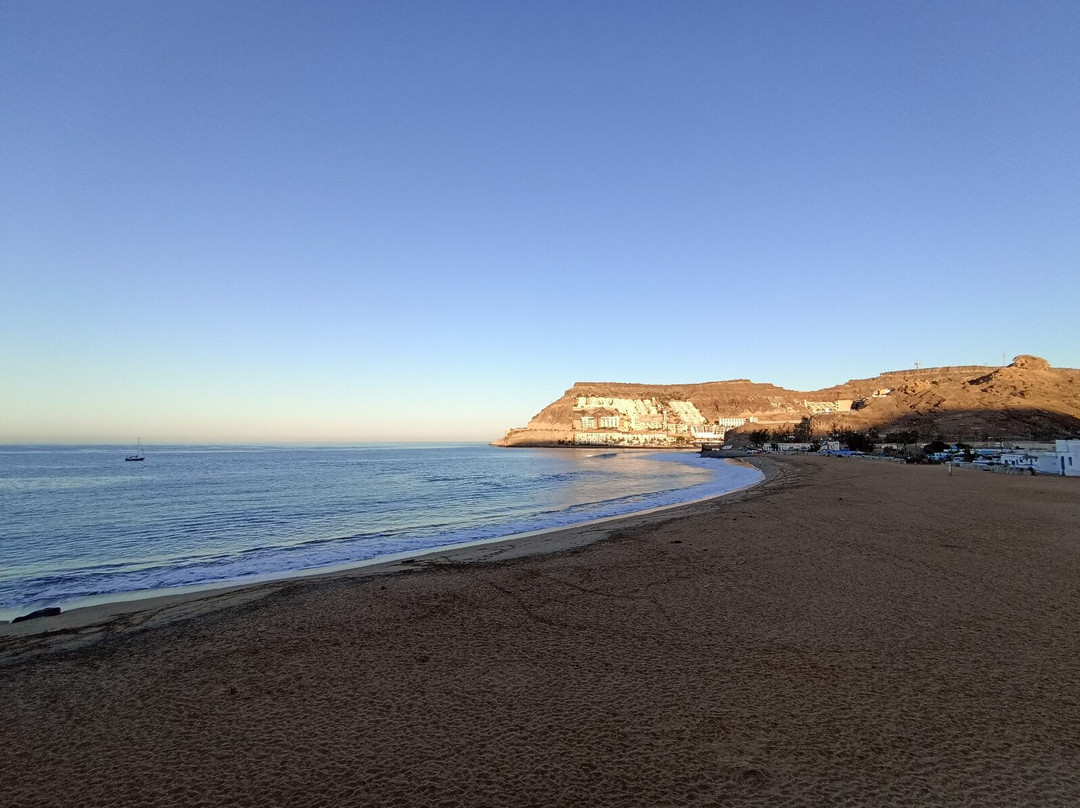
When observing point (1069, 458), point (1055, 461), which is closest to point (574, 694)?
point (1069, 458)

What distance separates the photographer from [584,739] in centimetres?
389

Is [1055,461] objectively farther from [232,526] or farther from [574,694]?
[232,526]

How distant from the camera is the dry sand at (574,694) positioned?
3.40m

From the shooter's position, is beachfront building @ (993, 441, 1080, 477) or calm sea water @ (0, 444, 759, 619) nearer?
calm sea water @ (0, 444, 759, 619)

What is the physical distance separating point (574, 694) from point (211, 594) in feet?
27.3

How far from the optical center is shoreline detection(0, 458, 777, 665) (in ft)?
24.3

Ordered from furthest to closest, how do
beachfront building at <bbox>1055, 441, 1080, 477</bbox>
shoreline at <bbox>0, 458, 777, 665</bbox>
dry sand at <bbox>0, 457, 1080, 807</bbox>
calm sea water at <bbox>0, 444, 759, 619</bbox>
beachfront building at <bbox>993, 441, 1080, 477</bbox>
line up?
beachfront building at <bbox>993, 441, 1080, 477</bbox> < beachfront building at <bbox>1055, 441, 1080, 477</bbox> < calm sea water at <bbox>0, 444, 759, 619</bbox> < shoreline at <bbox>0, 458, 777, 665</bbox> < dry sand at <bbox>0, 457, 1080, 807</bbox>

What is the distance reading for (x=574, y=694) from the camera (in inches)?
184

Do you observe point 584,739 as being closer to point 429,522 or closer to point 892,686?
point 892,686

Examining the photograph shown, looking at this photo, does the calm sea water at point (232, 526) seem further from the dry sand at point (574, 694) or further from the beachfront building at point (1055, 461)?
the beachfront building at point (1055, 461)

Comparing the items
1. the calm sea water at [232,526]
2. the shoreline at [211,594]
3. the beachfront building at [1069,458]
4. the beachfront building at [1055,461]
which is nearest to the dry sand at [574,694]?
the shoreline at [211,594]

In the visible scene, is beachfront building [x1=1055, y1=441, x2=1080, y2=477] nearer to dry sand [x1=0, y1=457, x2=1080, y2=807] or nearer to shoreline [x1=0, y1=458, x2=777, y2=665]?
dry sand [x1=0, y1=457, x2=1080, y2=807]

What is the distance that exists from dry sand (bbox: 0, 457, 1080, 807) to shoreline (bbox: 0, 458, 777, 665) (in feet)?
0.37

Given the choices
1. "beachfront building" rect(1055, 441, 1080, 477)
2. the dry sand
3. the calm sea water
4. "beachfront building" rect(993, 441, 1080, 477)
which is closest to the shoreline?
the dry sand
